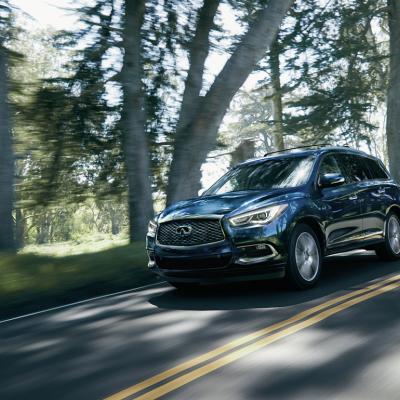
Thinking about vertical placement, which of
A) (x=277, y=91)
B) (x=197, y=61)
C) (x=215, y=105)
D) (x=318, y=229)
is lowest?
(x=318, y=229)

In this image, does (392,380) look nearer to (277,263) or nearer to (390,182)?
(277,263)

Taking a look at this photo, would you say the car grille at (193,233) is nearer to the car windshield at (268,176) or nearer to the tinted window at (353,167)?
the car windshield at (268,176)

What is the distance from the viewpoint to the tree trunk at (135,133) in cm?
1294

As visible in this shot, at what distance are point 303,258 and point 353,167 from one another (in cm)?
261

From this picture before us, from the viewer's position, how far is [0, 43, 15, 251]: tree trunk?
36.4 feet

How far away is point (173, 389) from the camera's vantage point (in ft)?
13.9

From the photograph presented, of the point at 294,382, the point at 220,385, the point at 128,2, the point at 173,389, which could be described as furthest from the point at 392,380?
the point at 128,2

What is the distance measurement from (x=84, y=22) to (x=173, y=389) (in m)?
11.1

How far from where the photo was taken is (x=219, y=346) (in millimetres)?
5281

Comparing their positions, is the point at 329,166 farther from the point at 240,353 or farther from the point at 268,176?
the point at 240,353

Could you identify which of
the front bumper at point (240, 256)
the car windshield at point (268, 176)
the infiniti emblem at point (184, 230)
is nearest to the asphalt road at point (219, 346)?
the front bumper at point (240, 256)

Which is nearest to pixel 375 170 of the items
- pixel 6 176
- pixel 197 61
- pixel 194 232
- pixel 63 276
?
pixel 194 232

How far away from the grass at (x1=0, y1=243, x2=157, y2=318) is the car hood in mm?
1927

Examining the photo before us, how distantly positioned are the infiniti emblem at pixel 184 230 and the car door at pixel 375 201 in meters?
3.13
